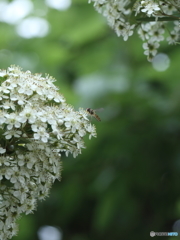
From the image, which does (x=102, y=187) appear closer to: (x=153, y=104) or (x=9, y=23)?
(x=153, y=104)

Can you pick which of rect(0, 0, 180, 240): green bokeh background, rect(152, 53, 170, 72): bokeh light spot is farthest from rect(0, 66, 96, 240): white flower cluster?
rect(152, 53, 170, 72): bokeh light spot

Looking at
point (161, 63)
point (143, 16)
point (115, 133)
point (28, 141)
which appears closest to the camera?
point (28, 141)

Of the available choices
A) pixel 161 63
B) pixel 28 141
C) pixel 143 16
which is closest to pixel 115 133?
pixel 161 63

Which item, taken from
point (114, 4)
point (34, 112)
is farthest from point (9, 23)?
point (34, 112)

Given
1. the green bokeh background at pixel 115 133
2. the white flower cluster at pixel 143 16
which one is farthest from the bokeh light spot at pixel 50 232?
the white flower cluster at pixel 143 16

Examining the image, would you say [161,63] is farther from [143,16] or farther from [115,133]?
[143,16]

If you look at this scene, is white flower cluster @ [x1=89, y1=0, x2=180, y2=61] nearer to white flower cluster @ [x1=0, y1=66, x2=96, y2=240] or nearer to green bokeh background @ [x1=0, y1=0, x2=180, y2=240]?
white flower cluster @ [x1=0, y1=66, x2=96, y2=240]
